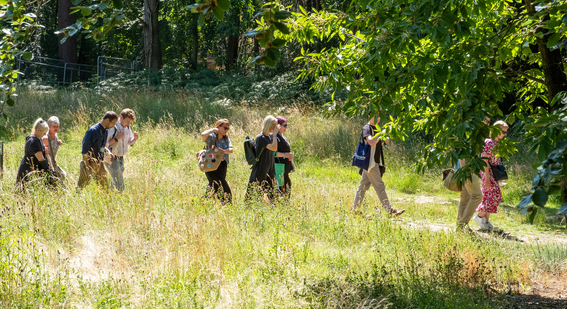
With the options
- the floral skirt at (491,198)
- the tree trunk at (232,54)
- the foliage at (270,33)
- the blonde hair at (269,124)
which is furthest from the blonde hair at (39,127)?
the tree trunk at (232,54)

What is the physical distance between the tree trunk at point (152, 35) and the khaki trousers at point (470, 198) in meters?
18.4

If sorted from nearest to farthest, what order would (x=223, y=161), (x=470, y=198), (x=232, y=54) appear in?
(x=470, y=198), (x=223, y=161), (x=232, y=54)

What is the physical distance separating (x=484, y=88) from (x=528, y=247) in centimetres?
320

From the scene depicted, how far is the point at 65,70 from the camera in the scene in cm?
2631

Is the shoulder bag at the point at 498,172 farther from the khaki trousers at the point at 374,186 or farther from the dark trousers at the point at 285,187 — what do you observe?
the dark trousers at the point at 285,187

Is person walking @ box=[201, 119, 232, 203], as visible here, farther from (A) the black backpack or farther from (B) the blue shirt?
(B) the blue shirt

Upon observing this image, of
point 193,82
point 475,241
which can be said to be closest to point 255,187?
point 475,241

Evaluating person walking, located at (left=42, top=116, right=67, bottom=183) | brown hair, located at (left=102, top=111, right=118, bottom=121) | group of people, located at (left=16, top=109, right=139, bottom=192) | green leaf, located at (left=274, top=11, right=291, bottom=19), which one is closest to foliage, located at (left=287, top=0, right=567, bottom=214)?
green leaf, located at (left=274, top=11, right=291, bottom=19)

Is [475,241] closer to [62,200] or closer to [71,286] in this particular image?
[71,286]

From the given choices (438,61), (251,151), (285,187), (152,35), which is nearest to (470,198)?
(285,187)

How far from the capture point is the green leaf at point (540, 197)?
7.17ft

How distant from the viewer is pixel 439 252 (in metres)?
5.64

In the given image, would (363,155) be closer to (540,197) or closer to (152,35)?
(540,197)

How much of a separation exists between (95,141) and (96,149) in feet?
0.44
